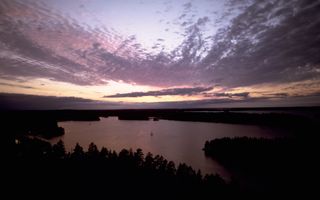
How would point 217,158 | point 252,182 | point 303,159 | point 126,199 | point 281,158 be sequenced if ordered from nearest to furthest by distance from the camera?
1. point 126,199
2. point 252,182
3. point 303,159
4. point 281,158
5. point 217,158

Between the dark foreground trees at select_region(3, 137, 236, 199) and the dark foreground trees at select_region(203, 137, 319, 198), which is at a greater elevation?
the dark foreground trees at select_region(3, 137, 236, 199)

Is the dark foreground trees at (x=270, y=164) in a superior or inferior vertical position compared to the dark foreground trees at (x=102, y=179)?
inferior

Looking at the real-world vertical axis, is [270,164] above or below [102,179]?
below

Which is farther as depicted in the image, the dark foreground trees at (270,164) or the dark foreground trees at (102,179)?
the dark foreground trees at (270,164)

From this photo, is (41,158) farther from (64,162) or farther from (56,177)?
A: (56,177)

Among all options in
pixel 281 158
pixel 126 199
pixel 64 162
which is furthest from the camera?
pixel 281 158

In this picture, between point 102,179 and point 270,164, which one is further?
point 270,164

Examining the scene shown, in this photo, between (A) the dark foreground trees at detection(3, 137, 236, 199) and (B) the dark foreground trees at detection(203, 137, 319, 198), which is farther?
(B) the dark foreground trees at detection(203, 137, 319, 198)

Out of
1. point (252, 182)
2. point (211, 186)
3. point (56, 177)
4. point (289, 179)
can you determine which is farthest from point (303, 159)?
point (56, 177)
